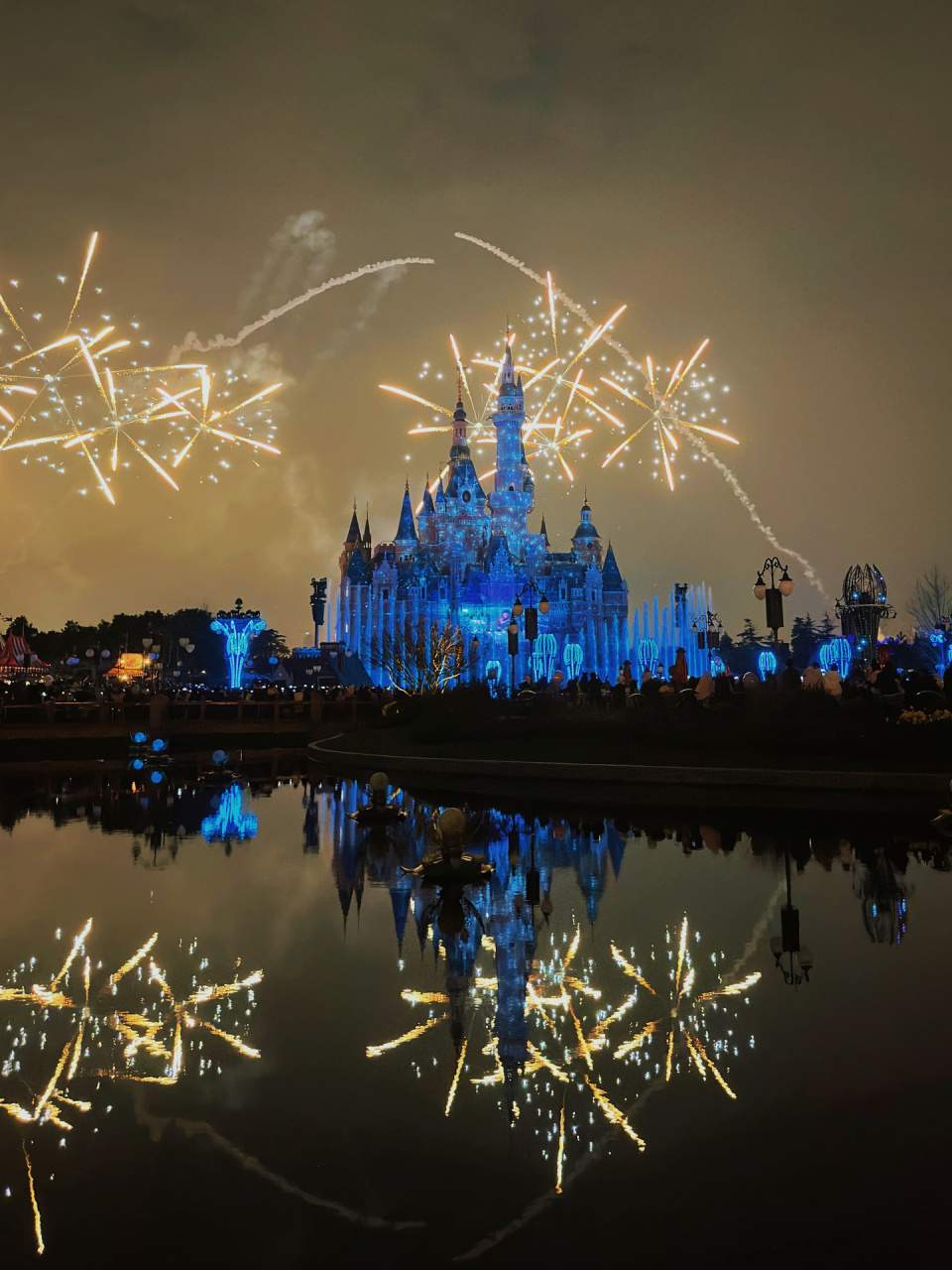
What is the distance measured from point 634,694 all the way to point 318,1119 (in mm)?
21932

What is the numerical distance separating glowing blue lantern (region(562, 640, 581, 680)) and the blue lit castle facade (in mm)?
161

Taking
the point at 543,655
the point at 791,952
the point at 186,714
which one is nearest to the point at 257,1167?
the point at 791,952

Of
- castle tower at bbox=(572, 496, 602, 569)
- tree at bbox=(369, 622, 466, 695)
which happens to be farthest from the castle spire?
tree at bbox=(369, 622, 466, 695)

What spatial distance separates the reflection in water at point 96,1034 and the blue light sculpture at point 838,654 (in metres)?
44.2

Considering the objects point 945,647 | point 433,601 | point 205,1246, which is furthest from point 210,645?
point 205,1246

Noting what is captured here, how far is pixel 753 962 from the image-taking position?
308 inches

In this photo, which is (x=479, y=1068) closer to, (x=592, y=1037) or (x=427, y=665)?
(x=592, y=1037)

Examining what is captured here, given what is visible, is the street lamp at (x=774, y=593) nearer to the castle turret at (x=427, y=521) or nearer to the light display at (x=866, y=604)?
the light display at (x=866, y=604)

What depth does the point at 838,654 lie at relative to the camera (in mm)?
48812

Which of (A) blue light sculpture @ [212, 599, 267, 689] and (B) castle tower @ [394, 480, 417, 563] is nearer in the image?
(A) blue light sculpture @ [212, 599, 267, 689]

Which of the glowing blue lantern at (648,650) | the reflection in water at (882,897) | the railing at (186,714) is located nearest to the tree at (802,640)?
the glowing blue lantern at (648,650)

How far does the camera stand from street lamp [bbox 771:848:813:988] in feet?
24.4

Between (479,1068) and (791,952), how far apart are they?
137 inches

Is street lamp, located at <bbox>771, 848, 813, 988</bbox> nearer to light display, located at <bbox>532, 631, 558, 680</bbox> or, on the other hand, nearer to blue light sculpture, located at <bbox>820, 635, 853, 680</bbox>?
blue light sculpture, located at <bbox>820, 635, 853, 680</bbox>
